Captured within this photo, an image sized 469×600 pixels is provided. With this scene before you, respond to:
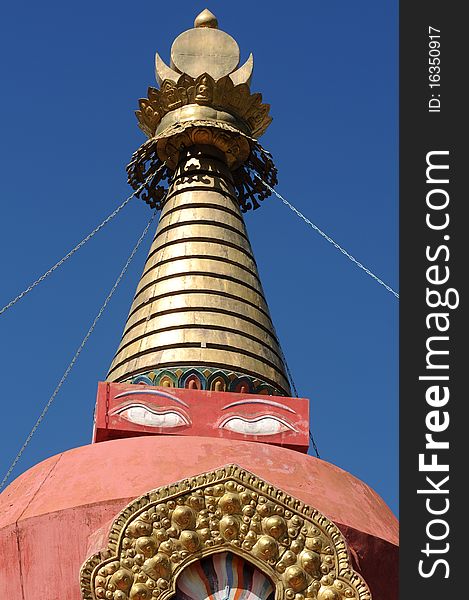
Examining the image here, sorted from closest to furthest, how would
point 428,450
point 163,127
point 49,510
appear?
point 428,450, point 49,510, point 163,127

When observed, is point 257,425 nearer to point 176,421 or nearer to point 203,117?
point 176,421

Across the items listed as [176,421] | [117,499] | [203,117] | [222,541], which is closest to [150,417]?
[176,421]

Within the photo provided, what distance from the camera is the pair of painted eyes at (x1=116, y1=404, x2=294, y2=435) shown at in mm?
13320

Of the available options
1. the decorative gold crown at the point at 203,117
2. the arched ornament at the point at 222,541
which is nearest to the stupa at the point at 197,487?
the arched ornament at the point at 222,541

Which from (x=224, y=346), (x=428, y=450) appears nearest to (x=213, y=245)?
(x=224, y=346)

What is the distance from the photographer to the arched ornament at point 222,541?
1109 cm

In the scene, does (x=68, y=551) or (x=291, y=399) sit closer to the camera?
(x=68, y=551)

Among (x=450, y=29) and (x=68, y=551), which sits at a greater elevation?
(x=450, y=29)

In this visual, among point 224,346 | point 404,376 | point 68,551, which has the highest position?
point 224,346

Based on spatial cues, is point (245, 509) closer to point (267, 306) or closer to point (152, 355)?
point (152, 355)

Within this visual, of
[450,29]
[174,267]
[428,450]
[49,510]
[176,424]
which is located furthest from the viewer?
[174,267]

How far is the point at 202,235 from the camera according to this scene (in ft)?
53.7

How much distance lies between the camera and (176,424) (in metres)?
13.3

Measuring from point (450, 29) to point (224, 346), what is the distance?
424 centimetres
